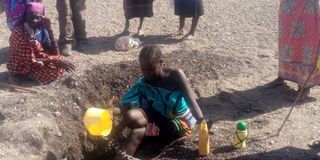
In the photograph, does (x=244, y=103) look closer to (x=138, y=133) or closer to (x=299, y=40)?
(x=299, y=40)

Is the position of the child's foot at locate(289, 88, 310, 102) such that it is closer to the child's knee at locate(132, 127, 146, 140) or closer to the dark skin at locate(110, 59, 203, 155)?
the dark skin at locate(110, 59, 203, 155)

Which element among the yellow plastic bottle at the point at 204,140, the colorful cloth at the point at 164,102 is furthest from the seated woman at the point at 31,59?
the yellow plastic bottle at the point at 204,140

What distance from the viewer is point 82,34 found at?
21.2ft

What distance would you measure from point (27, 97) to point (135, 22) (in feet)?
10.4

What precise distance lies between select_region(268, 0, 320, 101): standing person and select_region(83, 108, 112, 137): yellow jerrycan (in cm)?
227

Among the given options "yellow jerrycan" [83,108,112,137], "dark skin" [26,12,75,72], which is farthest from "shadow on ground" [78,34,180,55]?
"yellow jerrycan" [83,108,112,137]

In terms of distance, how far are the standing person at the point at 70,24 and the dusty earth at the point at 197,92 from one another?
153 millimetres

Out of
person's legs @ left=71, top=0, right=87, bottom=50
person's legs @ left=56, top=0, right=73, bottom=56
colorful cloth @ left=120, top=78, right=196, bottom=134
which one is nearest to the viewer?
colorful cloth @ left=120, top=78, right=196, bottom=134

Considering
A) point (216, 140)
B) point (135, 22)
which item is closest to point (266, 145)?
point (216, 140)

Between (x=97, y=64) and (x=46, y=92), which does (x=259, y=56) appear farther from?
(x=46, y=92)

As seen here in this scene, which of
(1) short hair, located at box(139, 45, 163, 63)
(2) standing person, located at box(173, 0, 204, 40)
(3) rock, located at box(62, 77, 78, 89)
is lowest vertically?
(3) rock, located at box(62, 77, 78, 89)

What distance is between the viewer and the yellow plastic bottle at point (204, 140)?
12.5 feet

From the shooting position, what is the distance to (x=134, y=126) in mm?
4008

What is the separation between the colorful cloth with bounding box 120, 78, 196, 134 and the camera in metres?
4.18
